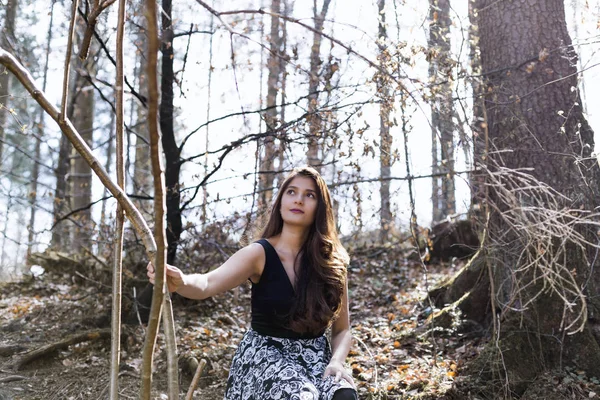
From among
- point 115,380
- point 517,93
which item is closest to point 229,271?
point 115,380

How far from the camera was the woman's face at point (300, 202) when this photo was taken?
325 cm

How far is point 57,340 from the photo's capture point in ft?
17.6

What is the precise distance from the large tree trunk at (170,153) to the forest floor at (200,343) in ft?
2.73

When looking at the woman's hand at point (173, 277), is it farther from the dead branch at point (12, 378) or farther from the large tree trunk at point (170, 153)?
the large tree trunk at point (170, 153)

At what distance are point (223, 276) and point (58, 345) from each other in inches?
118

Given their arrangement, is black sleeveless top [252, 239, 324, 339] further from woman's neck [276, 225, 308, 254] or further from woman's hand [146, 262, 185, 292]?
woman's hand [146, 262, 185, 292]

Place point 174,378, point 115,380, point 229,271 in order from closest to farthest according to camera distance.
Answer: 1. point 174,378
2. point 115,380
3. point 229,271

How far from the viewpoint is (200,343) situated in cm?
534

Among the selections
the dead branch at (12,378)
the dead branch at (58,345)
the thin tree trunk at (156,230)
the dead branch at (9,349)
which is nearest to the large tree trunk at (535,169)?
the thin tree trunk at (156,230)

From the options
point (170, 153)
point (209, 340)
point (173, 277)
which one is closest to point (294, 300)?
point (173, 277)

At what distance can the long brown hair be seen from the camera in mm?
3002

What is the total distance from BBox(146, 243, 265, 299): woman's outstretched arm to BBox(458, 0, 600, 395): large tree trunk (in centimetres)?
177

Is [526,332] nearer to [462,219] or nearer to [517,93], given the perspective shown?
[517,93]

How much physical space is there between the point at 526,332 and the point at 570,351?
0.30m
